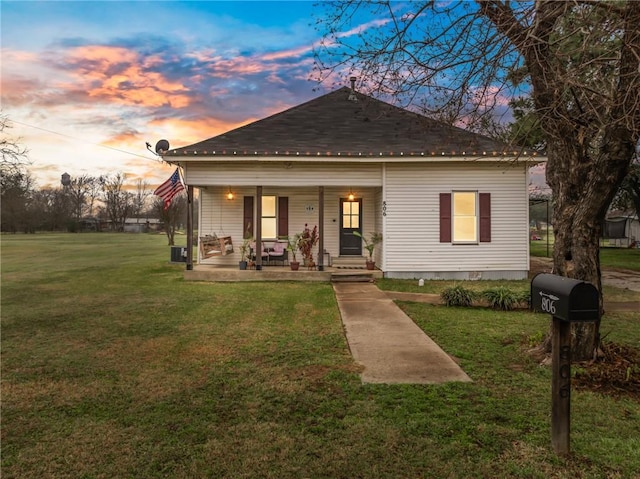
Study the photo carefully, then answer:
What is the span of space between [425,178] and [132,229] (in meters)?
67.8

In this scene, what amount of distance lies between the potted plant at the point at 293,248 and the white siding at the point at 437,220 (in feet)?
9.32

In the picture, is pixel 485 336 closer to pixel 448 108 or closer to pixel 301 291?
pixel 448 108

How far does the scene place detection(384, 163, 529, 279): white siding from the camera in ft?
39.1

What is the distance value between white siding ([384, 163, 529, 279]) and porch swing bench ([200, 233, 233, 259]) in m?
5.35

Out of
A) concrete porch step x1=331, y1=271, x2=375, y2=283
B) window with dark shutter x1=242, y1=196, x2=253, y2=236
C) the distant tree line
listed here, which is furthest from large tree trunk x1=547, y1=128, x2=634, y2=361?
the distant tree line

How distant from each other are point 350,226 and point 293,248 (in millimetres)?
2347

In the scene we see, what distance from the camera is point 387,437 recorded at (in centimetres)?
293

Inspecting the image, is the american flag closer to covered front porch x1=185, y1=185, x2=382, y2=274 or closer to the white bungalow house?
covered front porch x1=185, y1=185, x2=382, y2=274

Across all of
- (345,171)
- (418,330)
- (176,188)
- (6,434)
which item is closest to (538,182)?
(345,171)

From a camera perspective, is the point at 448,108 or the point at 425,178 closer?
the point at 448,108

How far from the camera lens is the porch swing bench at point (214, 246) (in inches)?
482

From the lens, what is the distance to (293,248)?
12.7 meters

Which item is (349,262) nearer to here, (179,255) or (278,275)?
(278,275)

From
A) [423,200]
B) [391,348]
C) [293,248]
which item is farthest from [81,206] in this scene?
[391,348]
